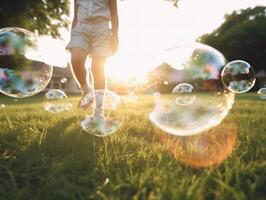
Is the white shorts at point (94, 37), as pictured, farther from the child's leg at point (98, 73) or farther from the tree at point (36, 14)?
the tree at point (36, 14)

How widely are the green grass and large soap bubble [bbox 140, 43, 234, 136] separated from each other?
0.21 metres

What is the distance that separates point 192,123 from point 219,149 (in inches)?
20.3

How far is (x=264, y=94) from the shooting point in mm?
7488

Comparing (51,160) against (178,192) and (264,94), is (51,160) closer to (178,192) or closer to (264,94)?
(178,192)

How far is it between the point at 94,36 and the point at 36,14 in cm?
1384

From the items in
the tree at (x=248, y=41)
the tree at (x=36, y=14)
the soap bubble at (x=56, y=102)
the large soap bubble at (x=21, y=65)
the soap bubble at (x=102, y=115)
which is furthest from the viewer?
the tree at (x=248, y=41)

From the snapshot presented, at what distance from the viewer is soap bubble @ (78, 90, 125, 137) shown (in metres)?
3.48

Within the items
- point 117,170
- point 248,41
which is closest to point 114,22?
point 117,170

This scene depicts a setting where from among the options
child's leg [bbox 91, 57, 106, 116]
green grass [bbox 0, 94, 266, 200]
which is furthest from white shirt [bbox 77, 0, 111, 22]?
green grass [bbox 0, 94, 266, 200]

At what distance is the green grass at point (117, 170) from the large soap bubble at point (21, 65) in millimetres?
980

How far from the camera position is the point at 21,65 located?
14.1 ft

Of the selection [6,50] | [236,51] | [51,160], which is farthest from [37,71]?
[236,51]

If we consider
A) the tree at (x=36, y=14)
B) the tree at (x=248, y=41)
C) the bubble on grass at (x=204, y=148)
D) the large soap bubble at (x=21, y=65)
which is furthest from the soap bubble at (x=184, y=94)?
the tree at (x=248, y=41)

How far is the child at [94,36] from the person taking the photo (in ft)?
14.3
